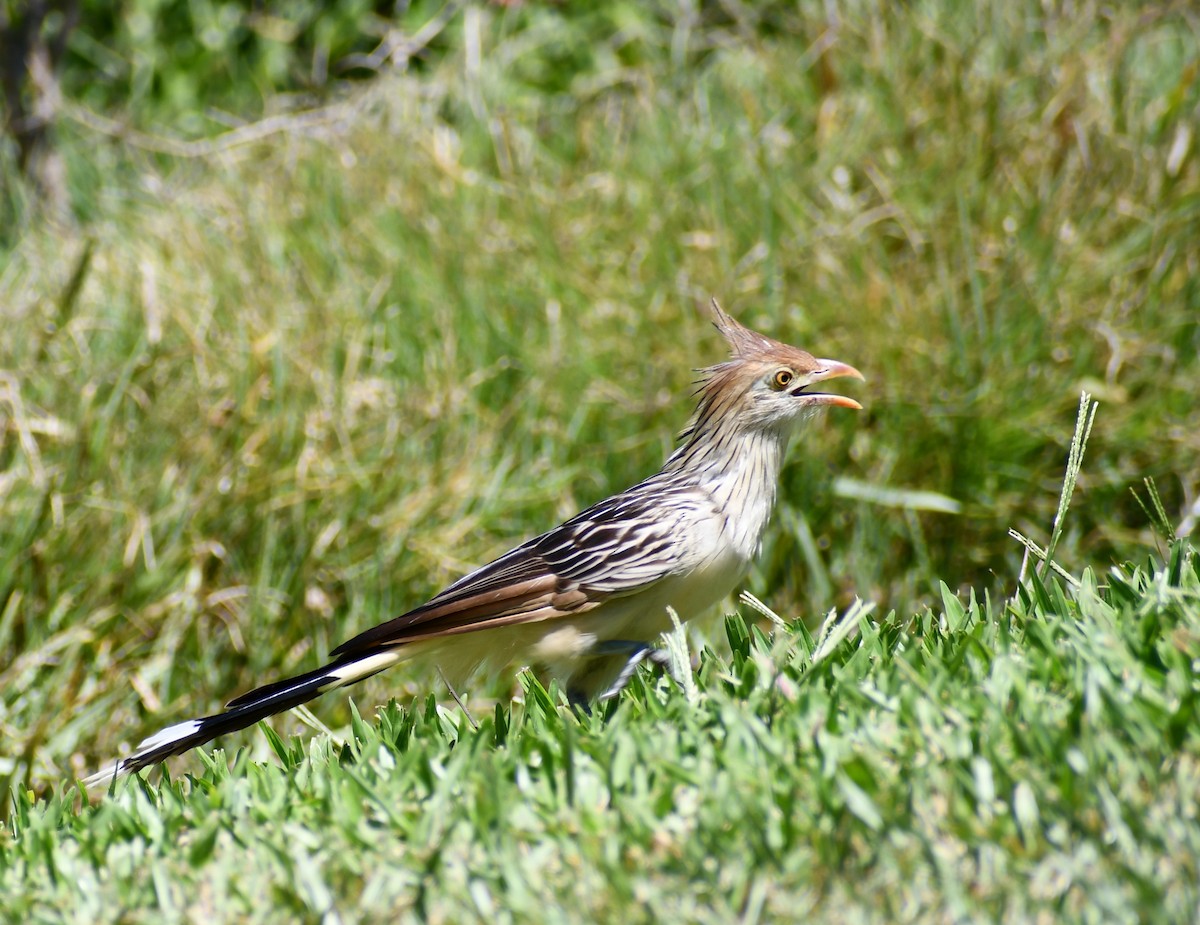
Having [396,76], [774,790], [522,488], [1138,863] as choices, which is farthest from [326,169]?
[1138,863]

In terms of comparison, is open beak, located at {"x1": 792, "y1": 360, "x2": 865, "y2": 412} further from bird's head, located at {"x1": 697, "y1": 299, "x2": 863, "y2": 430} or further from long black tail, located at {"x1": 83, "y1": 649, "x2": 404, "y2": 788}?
long black tail, located at {"x1": 83, "y1": 649, "x2": 404, "y2": 788}

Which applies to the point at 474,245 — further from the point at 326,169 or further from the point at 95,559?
the point at 95,559

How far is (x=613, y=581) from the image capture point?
13.7 ft

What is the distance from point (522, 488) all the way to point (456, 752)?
302 centimetres

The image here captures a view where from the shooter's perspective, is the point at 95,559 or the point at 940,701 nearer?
the point at 940,701

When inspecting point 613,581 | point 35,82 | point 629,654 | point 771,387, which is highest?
point 35,82

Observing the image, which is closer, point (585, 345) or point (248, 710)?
point (248, 710)

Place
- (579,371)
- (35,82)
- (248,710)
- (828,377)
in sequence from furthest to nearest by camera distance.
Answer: (35,82), (579,371), (828,377), (248,710)

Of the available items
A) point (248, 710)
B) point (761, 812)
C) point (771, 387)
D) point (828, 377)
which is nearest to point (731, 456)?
point (771, 387)

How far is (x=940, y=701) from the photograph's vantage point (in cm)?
275

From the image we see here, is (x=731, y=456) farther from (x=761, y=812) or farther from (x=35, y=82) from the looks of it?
(x=35, y=82)

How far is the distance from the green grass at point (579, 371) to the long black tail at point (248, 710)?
0.14 meters

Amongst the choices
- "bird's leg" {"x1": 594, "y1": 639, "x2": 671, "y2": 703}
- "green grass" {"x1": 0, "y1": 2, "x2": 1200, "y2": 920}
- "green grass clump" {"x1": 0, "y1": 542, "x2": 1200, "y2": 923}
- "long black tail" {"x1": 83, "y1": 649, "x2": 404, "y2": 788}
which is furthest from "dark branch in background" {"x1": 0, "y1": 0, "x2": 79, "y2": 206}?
"green grass clump" {"x1": 0, "y1": 542, "x2": 1200, "y2": 923}

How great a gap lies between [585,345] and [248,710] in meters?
2.73
